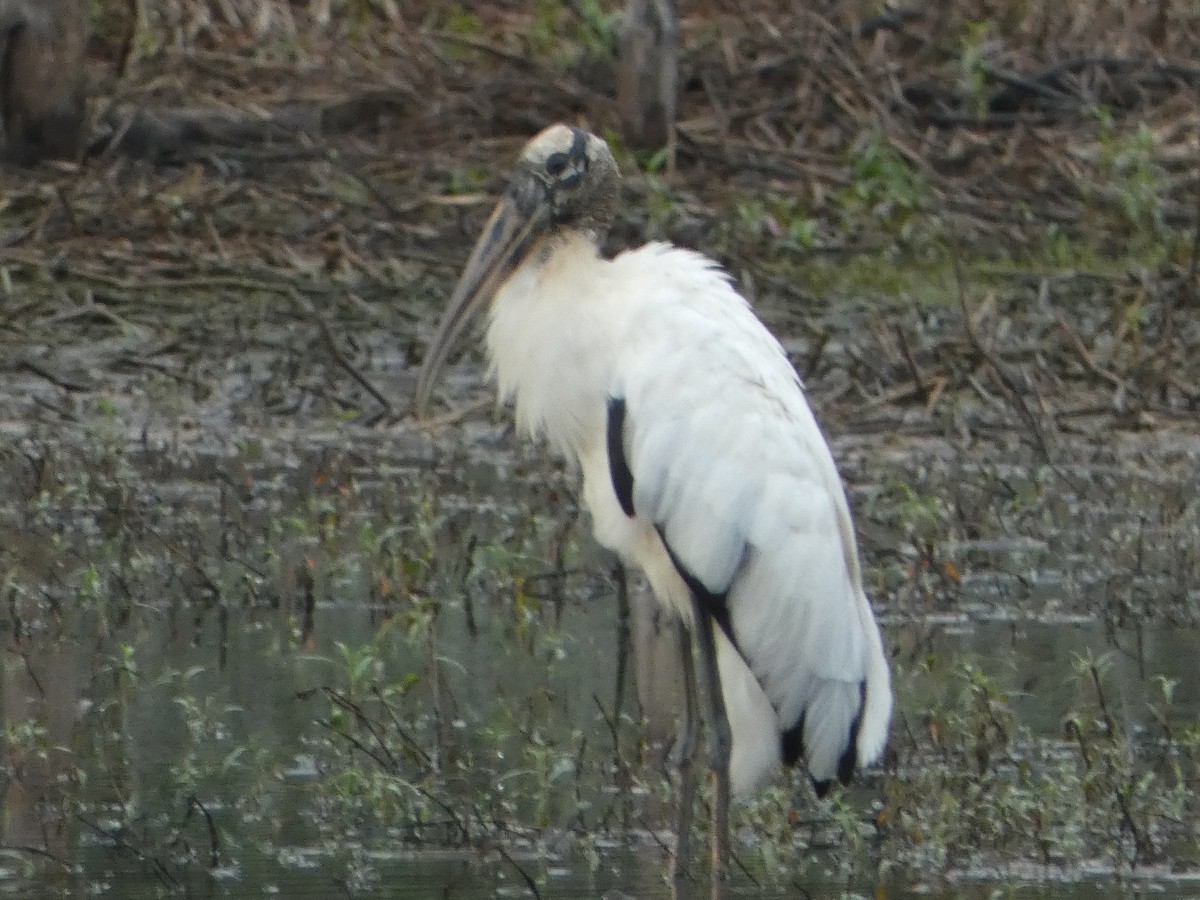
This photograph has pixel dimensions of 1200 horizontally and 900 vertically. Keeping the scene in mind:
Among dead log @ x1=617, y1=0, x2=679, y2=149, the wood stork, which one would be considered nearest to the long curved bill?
the wood stork

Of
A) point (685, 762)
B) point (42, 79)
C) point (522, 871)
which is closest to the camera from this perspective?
point (522, 871)

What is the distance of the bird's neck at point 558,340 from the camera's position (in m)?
5.52

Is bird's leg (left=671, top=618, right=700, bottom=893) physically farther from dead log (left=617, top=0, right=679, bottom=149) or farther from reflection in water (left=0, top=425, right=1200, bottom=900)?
dead log (left=617, top=0, right=679, bottom=149)

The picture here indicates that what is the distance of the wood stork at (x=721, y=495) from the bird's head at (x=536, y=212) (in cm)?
16

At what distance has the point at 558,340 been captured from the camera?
18.2 feet

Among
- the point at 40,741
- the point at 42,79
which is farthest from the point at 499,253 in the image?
the point at 42,79

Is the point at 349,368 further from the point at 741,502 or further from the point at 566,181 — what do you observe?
the point at 741,502

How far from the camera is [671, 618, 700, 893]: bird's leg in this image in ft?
16.4

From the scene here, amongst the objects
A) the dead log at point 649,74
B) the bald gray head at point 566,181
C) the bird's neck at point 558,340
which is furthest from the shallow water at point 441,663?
the dead log at point 649,74

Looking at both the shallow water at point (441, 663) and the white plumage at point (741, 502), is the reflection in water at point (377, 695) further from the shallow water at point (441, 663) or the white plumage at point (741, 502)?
the white plumage at point (741, 502)

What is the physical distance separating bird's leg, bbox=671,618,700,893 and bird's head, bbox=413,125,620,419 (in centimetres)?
80

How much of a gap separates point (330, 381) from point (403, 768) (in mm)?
4448

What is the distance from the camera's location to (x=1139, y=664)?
21.6ft

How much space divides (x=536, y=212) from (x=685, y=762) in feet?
4.11
